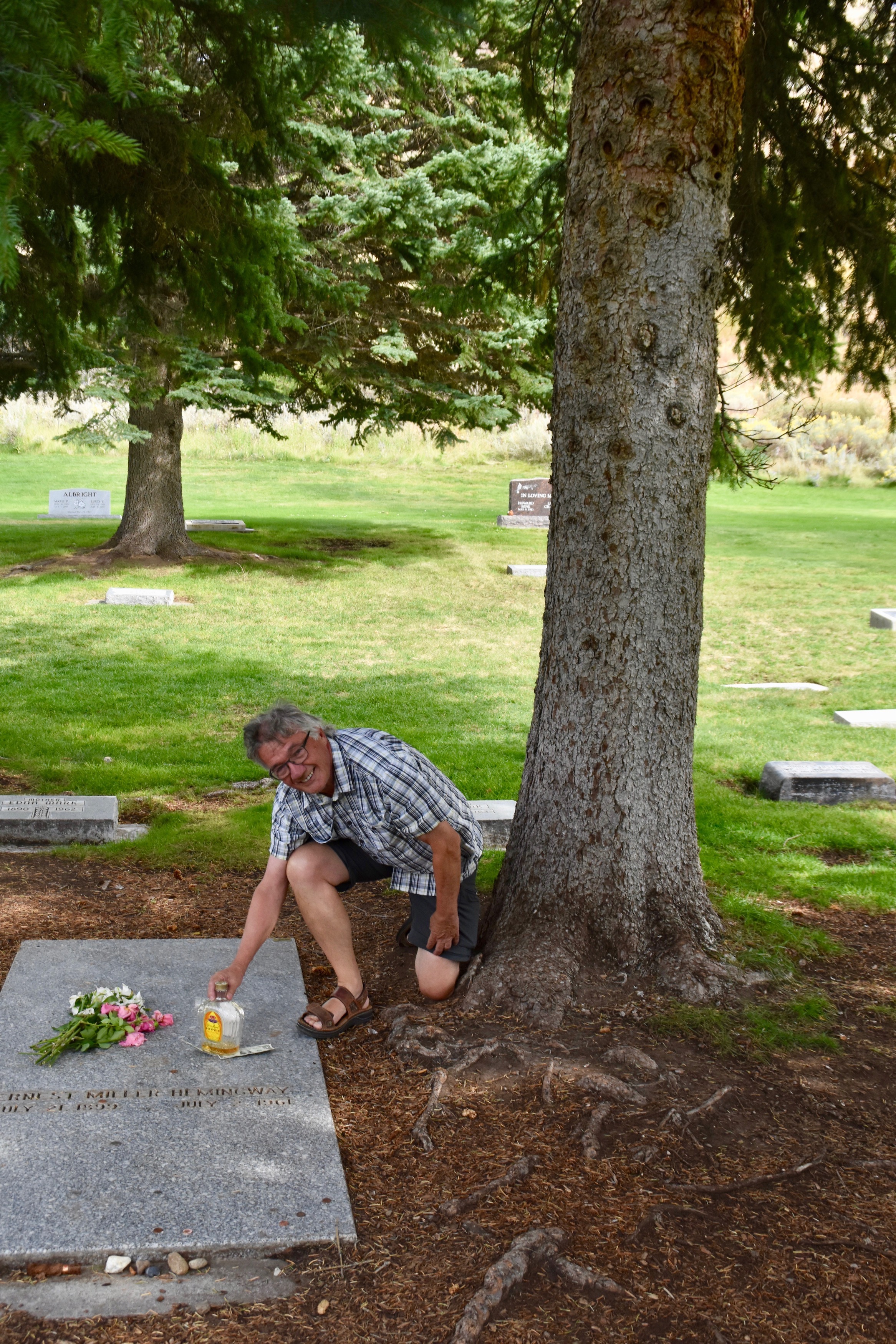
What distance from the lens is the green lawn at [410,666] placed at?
6.24m

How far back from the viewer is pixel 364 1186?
297cm

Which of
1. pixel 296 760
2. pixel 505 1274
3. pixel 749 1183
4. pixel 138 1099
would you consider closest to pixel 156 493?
pixel 296 760

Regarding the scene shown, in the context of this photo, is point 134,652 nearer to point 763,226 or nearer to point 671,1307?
point 763,226

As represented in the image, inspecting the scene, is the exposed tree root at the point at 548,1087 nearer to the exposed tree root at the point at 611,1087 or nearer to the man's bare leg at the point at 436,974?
the exposed tree root at the point at 611,1087

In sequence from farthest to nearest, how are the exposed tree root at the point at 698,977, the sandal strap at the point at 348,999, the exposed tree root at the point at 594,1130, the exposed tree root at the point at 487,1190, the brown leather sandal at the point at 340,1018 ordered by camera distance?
the exposed tree root at the point at 698,977 → the sandal strap at the point at 348,999 → the brown leather sandal at the point at 340,1018 → the exposed tree root at the point at 594,1130 → the exposed tree root at the point at 487,1190

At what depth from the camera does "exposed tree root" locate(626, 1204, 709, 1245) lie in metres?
2.79

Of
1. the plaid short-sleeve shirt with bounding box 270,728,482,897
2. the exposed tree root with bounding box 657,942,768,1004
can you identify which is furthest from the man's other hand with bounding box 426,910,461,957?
the exposed tree root with bounding box 657,942,768,1004

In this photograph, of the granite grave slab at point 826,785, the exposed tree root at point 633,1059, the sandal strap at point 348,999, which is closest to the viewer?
the exposed tree root at point 633,1059

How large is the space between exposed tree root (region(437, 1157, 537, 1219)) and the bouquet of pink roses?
3.96 feet

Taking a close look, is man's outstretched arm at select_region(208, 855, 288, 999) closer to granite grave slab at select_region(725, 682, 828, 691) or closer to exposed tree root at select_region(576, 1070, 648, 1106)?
exposed tree root at select_region(576, 1070, 648, 1106)

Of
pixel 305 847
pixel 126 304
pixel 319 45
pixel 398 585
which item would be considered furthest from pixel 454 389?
pixel 305 847

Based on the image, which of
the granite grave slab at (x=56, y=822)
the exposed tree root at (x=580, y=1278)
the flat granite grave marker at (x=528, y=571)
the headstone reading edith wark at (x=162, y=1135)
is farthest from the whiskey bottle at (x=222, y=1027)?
the flat granite grave marker at (x=528, y=571)

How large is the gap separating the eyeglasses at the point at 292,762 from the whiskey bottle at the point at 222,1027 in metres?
0.73

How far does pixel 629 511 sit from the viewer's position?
3.85 metres
